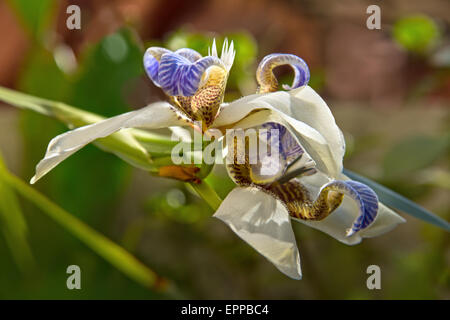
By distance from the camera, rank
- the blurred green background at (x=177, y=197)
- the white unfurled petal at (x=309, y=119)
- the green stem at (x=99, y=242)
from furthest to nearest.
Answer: the blurred green background at (x=177, y=197) < the green stem at (x=99, y=242) < the white unfurled petal at (x=309, y=119)

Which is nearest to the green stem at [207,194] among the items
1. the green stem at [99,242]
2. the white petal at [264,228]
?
the white petal at [264,228]

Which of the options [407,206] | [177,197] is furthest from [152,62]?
[177,197]

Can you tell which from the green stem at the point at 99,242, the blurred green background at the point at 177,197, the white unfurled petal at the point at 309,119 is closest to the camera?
the white unfurled petal at the point at 309,119

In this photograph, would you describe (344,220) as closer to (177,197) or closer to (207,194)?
(207,194)

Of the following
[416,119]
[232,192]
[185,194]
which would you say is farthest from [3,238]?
[416,119]

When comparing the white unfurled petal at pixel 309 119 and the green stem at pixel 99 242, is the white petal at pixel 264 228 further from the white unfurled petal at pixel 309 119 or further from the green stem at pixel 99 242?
the green stem at pixel 99 242
